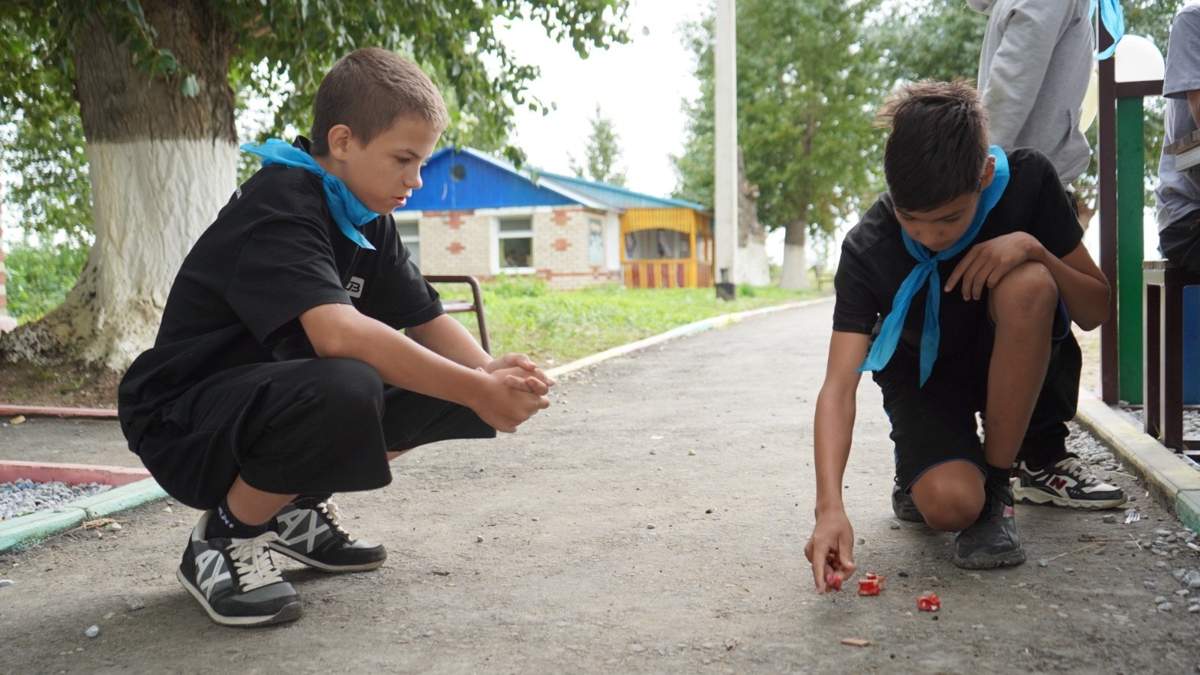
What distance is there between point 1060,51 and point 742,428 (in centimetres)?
219

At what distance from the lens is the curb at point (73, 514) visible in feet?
10.1

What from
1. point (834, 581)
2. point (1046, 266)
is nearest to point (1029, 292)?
point (1046, 266)

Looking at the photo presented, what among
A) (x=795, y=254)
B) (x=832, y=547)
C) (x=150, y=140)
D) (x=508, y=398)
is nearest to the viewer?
(x=832, y=547)

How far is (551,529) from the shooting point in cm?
317

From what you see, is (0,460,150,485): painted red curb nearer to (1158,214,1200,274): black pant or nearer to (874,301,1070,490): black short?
(874,301,1070,490): black short

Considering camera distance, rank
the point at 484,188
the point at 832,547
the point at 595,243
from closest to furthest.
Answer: the point at 832,547 < the point at 484,188 < the point at 595,243

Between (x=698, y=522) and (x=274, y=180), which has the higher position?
(x=274, y=180)

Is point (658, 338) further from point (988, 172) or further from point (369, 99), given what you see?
point (369, 99)

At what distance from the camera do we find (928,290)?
2.72 meters

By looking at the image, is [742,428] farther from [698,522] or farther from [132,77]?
[132,77]

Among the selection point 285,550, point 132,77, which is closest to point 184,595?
point 285,550

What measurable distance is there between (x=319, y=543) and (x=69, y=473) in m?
1.74

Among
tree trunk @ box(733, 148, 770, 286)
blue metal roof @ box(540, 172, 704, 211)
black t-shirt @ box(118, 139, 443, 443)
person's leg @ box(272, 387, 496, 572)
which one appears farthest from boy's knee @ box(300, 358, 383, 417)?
blue metal roof @ box(540, 172, 704, 211)

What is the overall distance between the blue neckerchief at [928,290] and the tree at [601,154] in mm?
71323
